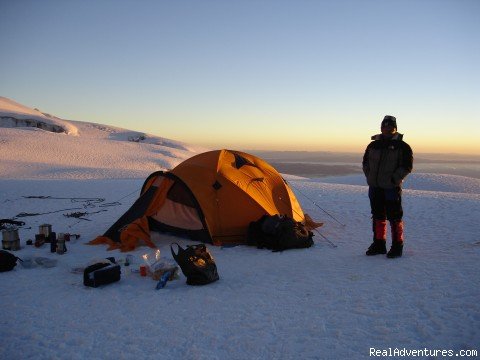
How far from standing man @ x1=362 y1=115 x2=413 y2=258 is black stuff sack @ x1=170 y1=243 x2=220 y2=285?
3301mm

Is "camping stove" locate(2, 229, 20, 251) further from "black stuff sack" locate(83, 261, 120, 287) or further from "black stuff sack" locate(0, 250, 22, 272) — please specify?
"black stuff sack" locate(83, 261, 120, 287)

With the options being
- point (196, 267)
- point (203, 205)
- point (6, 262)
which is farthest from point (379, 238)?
point (6, 262)

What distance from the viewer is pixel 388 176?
6.79 meters

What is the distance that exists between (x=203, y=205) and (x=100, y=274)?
9.93 feet

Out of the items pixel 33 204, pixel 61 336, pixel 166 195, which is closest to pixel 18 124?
pixel 33 204

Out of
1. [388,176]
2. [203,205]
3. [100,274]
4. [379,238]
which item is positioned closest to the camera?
[100,274]

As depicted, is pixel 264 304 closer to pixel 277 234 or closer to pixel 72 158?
pixel 277 234

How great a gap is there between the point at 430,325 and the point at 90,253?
20.9 feet

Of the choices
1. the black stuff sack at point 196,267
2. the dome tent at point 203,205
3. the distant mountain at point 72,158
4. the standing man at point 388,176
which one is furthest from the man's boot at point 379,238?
the distant mountain at point 72,158

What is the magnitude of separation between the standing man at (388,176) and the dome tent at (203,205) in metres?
2.53

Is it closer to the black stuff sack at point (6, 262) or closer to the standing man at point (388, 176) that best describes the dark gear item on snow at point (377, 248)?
the standing man at point (388, 176)

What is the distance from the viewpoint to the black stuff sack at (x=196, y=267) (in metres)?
5.92

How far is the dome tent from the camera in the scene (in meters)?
8.39

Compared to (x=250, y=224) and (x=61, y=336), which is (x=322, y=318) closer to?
(x=61, y=336)
